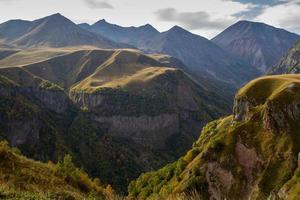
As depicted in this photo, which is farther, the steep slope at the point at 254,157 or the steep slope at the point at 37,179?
the steep slope at the point at 254,157

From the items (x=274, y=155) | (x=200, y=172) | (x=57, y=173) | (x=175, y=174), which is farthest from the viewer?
(x=175, y=174)

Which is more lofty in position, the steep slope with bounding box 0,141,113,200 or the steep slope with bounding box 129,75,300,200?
the steep slope with bounding box 0,141,113,200

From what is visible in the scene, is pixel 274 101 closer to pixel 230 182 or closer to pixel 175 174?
pixel 230 182

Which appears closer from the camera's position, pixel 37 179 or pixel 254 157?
pixel 37 179

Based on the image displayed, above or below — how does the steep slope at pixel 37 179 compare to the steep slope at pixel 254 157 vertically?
above

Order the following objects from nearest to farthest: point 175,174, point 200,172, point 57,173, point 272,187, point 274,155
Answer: point 57,173 < point 272,187 < point 274,155 < point 200,172 < point 175,174

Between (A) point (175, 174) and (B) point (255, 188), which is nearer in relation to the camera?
(B) point (255, 188)

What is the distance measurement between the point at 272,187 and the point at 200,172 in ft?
74.2

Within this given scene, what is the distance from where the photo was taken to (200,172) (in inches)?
4363

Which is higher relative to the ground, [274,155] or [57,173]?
[57,173]

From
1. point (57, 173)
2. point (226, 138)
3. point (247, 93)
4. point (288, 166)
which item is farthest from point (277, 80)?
point (57, 173)

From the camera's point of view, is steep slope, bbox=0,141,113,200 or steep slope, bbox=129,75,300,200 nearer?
steep slope, bbox=0,141,113,200

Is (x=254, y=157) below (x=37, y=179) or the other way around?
below

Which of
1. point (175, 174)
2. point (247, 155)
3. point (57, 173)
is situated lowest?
point (175, 174)
